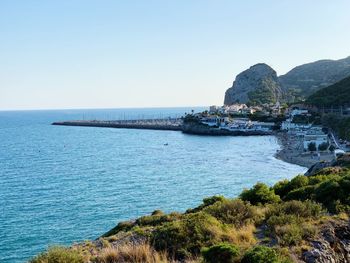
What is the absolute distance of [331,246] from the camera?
8.71m

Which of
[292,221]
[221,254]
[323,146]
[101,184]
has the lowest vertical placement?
[101,184]

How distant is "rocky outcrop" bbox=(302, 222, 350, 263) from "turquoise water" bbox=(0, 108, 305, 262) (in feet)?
62.1

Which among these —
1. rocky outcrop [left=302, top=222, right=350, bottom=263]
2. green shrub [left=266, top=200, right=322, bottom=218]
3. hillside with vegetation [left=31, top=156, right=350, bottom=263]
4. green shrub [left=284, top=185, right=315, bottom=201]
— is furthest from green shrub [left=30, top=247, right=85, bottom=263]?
green shrub [left=284, top=185, right=315, bottom=201]

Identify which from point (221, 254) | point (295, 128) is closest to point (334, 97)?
point (295, 128)

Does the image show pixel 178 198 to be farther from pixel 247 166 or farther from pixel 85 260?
pixel 85 260

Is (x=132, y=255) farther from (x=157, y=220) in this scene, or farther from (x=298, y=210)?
(x=157, y=220)

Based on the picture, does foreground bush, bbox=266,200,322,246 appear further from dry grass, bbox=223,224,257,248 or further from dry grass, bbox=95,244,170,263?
dry grass, bbox=95,244,170,263

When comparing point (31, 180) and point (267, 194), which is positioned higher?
point (267, 194)

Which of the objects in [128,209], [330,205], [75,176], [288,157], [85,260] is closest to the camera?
[85,260]

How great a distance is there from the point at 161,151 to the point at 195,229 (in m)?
71.6

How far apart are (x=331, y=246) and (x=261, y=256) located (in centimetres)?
273

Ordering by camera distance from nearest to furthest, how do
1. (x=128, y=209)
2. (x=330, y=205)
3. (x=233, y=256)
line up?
1. (x=233, y=256)
2. (x=330, y=205)
3. (x=128, y=209)

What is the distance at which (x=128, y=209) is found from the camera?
34.2m

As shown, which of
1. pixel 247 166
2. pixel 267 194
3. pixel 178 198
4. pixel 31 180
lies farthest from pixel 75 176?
pixel 267 194
